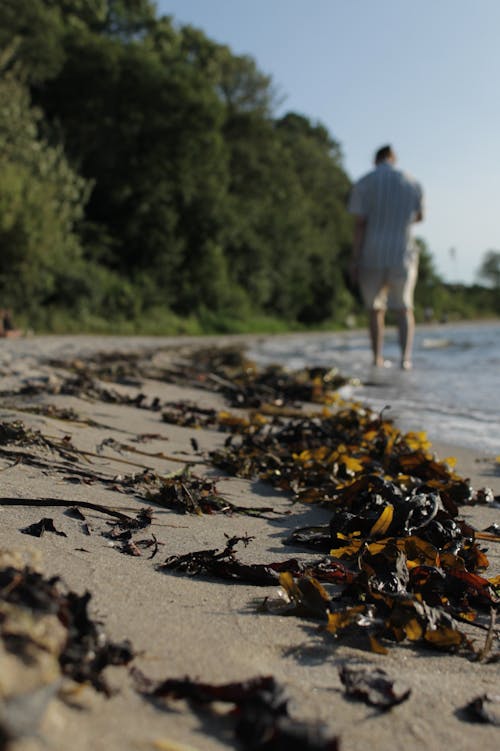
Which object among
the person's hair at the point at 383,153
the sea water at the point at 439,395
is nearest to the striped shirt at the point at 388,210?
the person's hair at the point at 383,153

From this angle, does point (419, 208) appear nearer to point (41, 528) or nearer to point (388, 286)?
point (388, 286)

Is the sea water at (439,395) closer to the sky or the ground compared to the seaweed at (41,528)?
closer to the ground

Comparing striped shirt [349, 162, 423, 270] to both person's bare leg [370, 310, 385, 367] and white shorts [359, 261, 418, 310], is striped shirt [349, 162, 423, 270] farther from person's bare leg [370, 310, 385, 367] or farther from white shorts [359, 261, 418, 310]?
person's bare leg [370, 310, 385, 367]

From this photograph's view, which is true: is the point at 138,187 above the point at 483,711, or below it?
above

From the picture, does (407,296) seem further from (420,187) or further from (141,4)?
(141,4)

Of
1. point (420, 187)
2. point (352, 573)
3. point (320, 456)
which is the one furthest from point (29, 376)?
point (420, 187)

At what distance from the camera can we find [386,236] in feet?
25.2

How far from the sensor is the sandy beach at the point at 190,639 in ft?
3.15

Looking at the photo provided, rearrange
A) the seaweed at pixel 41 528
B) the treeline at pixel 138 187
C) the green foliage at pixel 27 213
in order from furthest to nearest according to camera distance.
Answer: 1. the treeline at pixel 138 187
2. the green foliage at pixel 27 213
3. the seaweed at pixel 41 528

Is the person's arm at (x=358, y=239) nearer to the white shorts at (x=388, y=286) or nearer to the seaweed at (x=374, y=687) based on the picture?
the white shorts at (x=388, y=286)

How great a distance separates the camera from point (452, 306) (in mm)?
50938

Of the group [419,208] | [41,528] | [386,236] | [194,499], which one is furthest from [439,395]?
[41,528]

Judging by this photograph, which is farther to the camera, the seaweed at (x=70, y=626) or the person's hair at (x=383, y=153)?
the person's hair at (x=383, y=153)

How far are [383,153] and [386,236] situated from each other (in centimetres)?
106
